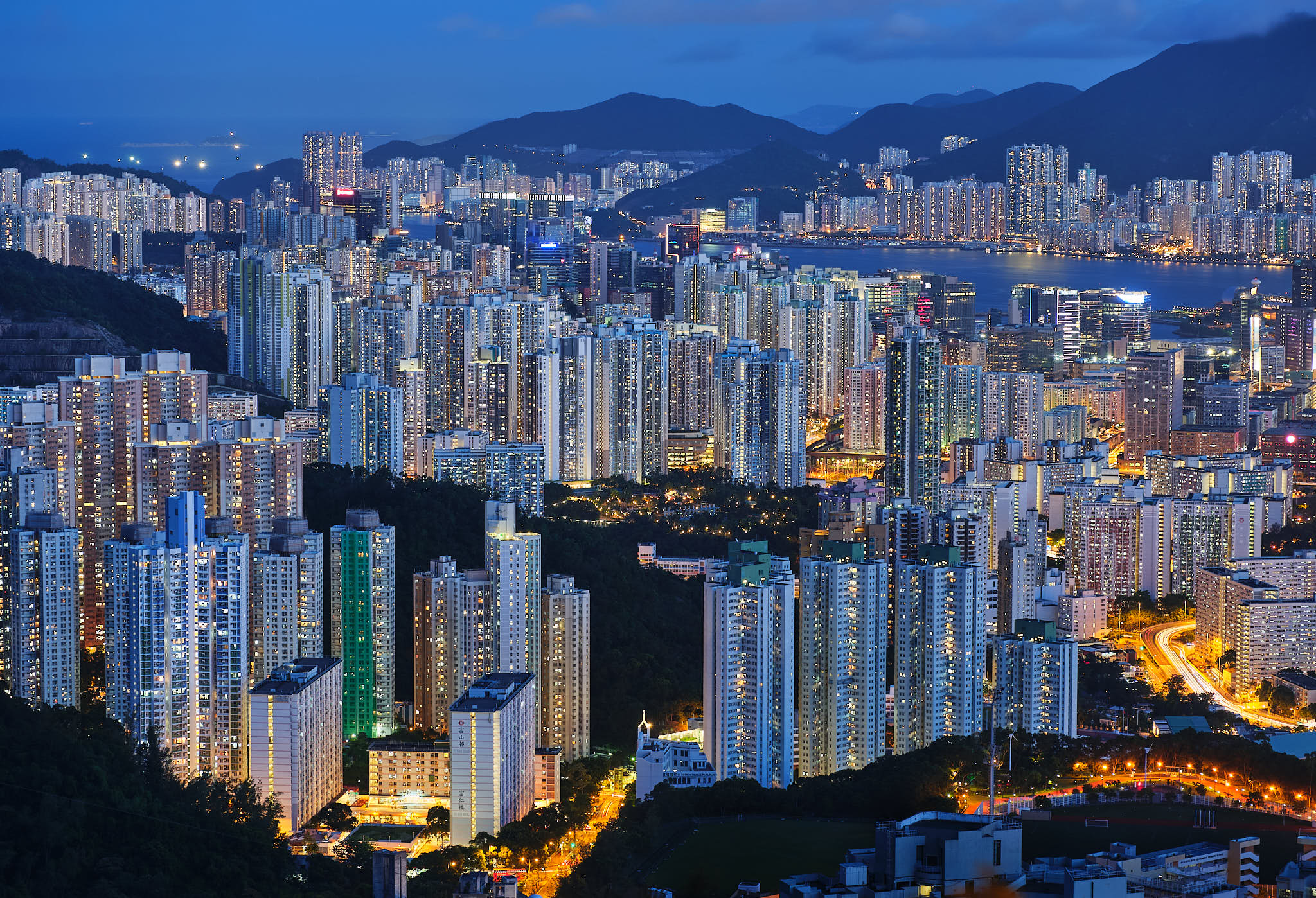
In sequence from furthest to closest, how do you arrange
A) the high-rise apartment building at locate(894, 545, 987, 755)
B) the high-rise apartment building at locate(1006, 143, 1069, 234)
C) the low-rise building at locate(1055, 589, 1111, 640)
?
the high-rise apartment building at locate(1006, 143, 1069, 234) < the low-rise building at locate(1055, 589, 1111, 640) < the high-rise apartment building at locate(894, 545, 987, 755)

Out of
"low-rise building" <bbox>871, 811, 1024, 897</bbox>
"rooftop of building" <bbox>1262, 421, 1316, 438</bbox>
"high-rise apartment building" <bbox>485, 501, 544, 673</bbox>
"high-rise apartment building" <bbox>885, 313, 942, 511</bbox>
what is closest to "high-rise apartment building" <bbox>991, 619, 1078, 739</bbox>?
"high-rise apartment building" <bbox>485, 501, 544, 673</bbox>

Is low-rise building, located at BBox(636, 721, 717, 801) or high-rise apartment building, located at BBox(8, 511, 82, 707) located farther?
high-rise apartment building, located at BBox(8, 511, 82, 707)

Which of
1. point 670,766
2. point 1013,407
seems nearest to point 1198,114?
point 1013,407

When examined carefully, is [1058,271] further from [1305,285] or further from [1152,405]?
[1152,405]

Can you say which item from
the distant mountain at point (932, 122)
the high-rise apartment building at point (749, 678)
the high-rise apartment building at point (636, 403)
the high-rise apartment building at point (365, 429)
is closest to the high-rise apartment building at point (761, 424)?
the high-rise apartment building at point (636, 403)

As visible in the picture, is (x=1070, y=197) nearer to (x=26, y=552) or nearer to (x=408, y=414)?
(x=408, y=414)

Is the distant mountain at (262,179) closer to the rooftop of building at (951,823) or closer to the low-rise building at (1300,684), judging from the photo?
the low-rise building at (1300,684)

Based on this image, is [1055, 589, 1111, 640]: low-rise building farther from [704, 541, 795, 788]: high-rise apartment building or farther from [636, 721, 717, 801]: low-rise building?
[636, 721, 717, 801]: low-rise building
